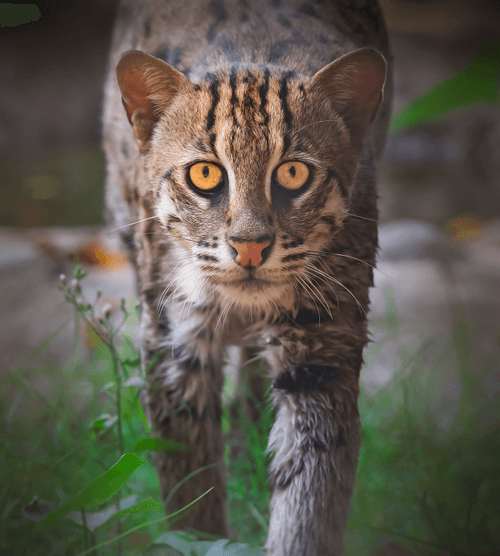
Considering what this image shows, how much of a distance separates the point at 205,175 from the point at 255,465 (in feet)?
5.92

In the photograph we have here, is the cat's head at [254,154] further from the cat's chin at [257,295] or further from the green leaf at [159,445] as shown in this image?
the green leaf at [159,445]

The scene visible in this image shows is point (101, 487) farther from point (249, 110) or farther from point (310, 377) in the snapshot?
point (249, 110)

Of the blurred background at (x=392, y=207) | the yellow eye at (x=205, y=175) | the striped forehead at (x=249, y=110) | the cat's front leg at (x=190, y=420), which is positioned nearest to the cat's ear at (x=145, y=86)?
the striped forehead at (x=249, y=110)

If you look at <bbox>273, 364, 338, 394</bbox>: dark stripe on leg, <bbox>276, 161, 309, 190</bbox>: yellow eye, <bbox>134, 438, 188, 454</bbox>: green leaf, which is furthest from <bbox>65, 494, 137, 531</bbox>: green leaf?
<bbox>276, 161, 309, 190</bbox>: yellow eye

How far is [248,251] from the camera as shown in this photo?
1885 mm

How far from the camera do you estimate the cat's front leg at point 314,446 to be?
226 centimetres

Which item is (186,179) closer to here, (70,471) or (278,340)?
(278,340)

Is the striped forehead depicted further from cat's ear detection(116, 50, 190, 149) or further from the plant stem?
the plant stem

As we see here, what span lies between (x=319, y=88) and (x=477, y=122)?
8788mm

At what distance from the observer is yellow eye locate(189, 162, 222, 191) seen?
196cm

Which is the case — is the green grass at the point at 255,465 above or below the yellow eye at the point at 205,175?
below

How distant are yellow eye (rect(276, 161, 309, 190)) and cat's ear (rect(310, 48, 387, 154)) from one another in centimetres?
27

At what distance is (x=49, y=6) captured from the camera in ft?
7.95

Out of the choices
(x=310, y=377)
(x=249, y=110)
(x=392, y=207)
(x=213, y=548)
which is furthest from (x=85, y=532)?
(x=392, y=207)
